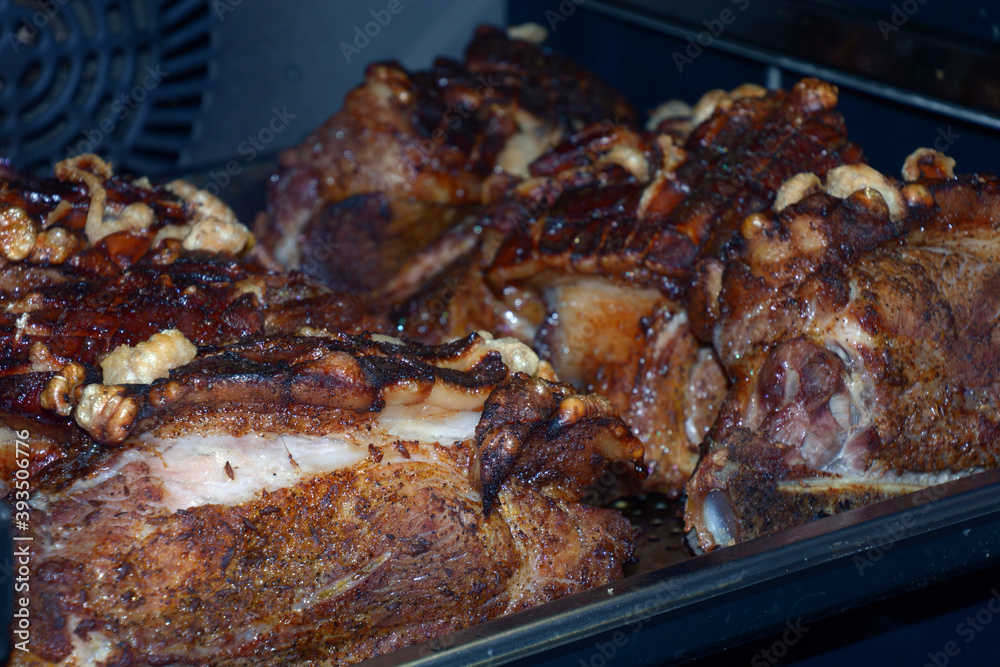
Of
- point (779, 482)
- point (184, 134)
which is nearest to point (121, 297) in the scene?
point (779, 482)

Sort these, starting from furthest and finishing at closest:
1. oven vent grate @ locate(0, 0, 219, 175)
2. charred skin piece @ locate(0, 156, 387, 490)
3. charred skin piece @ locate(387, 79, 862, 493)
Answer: oven vent grate @ locate(0, 0, 219, 175), charred skin piece @ locate(387, 79, 862, 493), charred skin piece @ locate(0, 156, 387, 490)

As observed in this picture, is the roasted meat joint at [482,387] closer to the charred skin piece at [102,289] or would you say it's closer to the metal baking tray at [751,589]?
the charred skin piece at [102,289]

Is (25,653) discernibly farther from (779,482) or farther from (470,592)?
(779,482)

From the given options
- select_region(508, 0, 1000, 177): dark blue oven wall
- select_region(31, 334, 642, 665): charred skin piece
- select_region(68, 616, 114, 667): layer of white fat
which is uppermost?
select_region(508, 0, 1000, 177): dark blue oven wall

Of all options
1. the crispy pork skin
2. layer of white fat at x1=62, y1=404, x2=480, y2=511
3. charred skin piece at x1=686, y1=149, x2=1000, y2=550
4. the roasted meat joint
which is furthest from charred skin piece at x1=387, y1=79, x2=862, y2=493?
layer of white fat at x1=62, y1=404, x2=480, y2=511

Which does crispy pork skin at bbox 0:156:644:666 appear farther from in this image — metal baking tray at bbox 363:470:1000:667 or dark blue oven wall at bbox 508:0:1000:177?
dark blue oven wall at bbox 508:0:1000:177

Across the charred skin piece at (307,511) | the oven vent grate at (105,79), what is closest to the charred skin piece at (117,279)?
the charred skin piece at (307,511)
